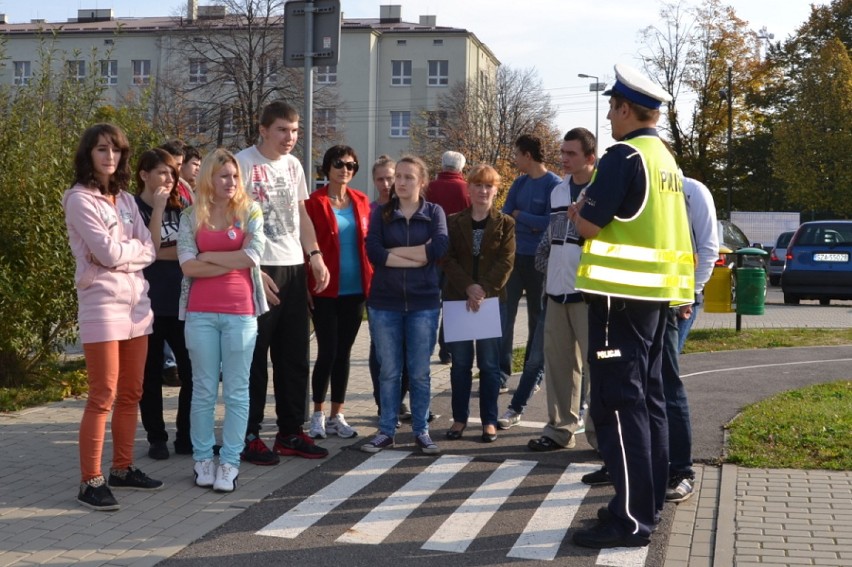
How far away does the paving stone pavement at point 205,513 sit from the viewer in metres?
5.17

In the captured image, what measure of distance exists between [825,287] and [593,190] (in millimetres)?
18553

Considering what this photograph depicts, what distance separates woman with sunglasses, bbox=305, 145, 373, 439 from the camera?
25.1 feet

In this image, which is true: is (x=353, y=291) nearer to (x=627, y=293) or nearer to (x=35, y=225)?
(x=627, y=293)

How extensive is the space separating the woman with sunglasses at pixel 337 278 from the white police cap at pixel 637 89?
2.57 metres

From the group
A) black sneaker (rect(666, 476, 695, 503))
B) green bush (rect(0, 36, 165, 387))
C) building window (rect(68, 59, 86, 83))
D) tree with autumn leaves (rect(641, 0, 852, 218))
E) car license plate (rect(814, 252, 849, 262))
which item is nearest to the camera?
black sneaker (rect(666, 476, 695, 503))

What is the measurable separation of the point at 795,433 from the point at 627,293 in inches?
128

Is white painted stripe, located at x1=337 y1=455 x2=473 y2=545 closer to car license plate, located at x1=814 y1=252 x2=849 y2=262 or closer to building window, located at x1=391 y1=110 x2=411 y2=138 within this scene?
car license plate, located at x1=814 y1=252 x2=849 y2=262

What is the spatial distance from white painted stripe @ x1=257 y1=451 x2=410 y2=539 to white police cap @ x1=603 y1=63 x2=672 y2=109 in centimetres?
276

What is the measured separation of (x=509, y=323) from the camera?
30.3 feet

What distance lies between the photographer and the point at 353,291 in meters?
7.75

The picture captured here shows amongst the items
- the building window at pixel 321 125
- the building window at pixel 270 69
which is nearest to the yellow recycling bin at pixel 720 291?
the building window at pixel 321 125

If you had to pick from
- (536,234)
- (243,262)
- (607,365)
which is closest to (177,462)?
(243,262)

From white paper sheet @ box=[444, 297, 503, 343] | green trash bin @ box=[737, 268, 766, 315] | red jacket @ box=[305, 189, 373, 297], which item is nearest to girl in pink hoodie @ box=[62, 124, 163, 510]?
red jacket @ box=[305, 189, 373, 297]

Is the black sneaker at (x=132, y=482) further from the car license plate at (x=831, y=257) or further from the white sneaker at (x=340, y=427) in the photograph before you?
the car license plate at (x=831, y=257)
